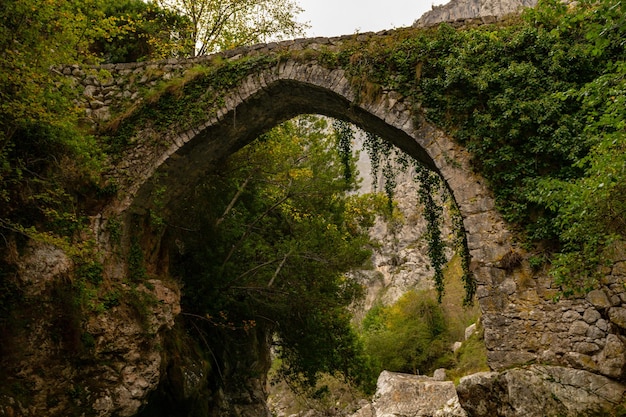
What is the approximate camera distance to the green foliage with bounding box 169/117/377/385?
9.36m

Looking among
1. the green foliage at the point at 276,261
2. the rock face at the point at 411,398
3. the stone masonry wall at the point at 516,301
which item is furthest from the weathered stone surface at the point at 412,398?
the stone masonry wall at the point at 516,301

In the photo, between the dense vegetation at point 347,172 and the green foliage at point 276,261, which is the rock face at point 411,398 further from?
the dense vegetation at point 347,172

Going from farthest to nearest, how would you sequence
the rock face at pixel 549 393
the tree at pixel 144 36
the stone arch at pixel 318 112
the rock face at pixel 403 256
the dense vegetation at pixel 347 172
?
the rock face at pixel 403 256
the tree at pixel 144 36
the stone arch at pixel 318 112
the rock face at pixel 549 393
the dense vegetation at pixel 347 172

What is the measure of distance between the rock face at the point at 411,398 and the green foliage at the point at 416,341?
27.7ft

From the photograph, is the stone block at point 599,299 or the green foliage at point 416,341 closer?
the stone block at point 599,299

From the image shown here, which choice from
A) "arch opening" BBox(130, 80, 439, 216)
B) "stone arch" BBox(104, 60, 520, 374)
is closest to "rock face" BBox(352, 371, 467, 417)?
"stone arch" BBox(104, 60, 520, 374)

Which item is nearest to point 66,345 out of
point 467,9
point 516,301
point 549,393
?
point 516,301

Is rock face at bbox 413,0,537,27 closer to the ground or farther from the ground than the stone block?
farther from the ground

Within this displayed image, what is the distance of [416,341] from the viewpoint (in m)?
23.5

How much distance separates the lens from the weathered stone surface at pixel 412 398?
12.5m

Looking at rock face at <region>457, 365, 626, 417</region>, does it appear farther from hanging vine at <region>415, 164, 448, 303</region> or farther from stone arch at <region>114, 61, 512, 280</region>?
hanging vine at <region>415, 164, 448, 303</region>

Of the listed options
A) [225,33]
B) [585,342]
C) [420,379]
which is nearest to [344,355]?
[420,379]

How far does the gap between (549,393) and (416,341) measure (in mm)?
18844

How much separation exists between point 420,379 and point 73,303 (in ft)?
36.1
